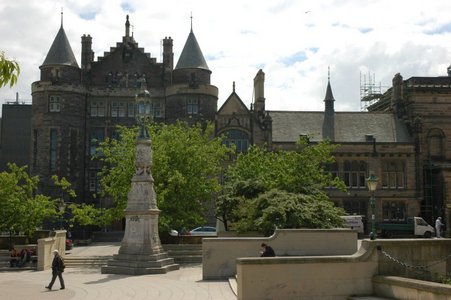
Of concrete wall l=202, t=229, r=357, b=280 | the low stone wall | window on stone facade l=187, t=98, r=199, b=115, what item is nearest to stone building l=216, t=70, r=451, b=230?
window on stone facade l=187, t=98, r=199, b=115

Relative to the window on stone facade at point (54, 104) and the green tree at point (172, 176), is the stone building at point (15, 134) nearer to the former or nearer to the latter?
the window on stone facade at point (54, 104)

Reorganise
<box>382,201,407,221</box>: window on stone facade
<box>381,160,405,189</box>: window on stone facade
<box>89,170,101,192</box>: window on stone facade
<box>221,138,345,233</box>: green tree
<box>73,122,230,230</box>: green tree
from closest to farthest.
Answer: <box>221,138,345,233</box>: green tree → <box>73,122,230,230</box>: green tree → <box>382,201,407,221</box>: window on stone facade → <box>89,170,101,192</box>: window on stone facade → <box>381,160,405,189</box>: window on stone facade

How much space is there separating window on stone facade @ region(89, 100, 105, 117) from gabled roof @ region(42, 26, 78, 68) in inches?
152

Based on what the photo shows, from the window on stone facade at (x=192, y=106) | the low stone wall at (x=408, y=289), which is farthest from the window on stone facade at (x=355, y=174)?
the low stone wall at (x=408, y=289)

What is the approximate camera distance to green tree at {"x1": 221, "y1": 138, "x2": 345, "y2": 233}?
3061 centimetres

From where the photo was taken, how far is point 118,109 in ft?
190

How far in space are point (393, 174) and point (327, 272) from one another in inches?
1599

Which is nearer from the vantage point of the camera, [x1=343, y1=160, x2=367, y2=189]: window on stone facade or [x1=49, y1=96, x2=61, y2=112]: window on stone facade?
[x1=49, y1=96, x2=61, y2=112]: window on stone facade

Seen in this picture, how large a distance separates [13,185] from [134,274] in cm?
1424

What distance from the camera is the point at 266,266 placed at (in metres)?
18.6

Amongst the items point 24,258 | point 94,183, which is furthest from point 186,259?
point 94,183

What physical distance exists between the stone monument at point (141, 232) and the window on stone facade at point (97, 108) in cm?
3070

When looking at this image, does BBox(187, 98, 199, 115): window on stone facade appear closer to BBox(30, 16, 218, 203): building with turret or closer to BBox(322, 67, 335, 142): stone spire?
BBox(30, 16, 218, 203): building with turret

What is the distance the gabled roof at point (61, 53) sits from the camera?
57031 mm
